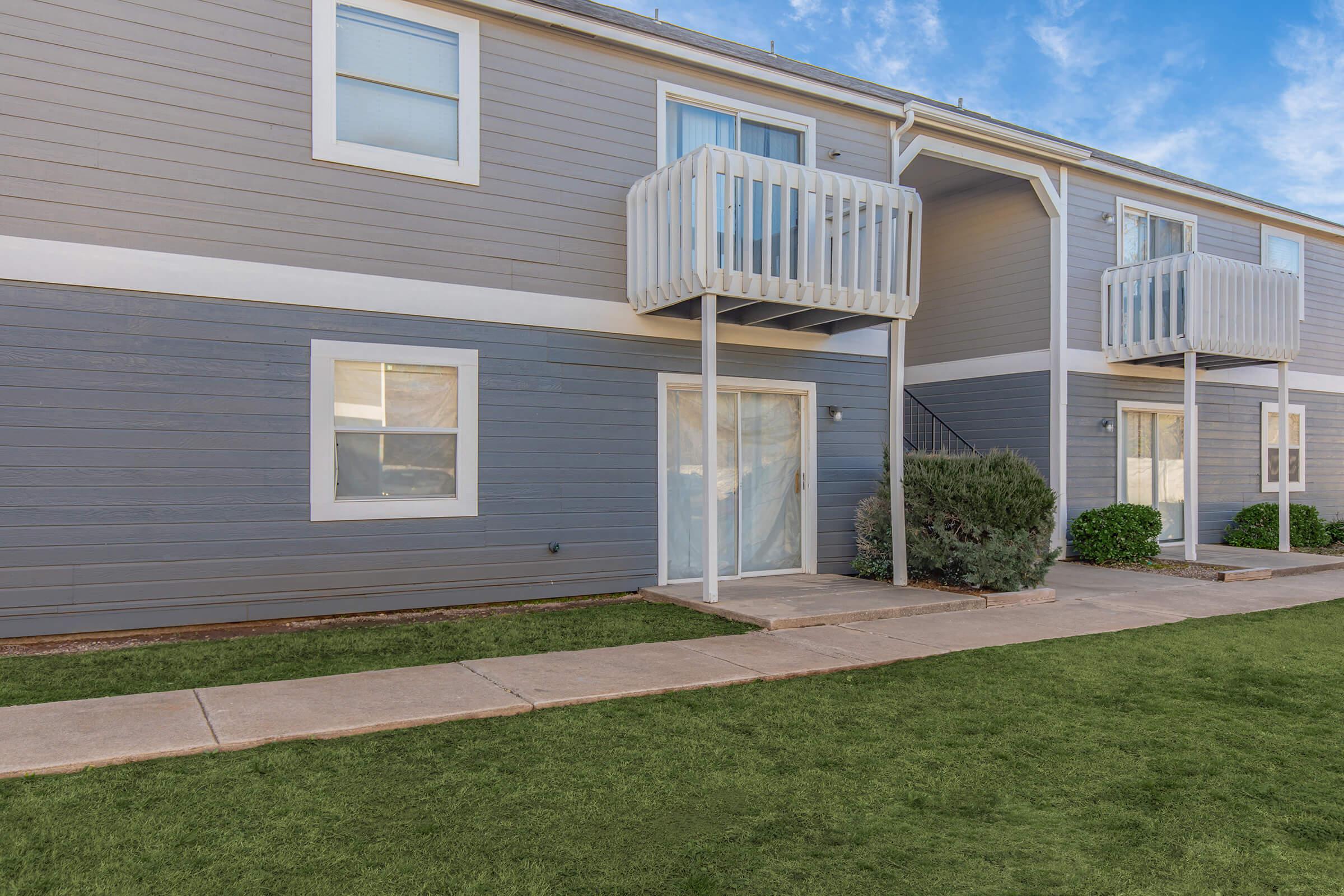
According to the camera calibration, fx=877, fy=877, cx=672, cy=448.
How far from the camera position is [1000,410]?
41.0ft

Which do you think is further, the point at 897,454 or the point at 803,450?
the point at 803,450

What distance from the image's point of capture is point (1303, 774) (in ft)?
12.8

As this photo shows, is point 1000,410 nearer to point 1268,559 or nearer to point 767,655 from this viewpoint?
point 1268,559

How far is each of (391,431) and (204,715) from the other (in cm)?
319

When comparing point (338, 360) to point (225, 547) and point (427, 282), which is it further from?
point (225, 547)

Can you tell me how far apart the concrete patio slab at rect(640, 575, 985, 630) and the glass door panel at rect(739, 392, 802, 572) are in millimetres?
415

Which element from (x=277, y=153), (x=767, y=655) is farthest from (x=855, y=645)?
(x=277, y=153)

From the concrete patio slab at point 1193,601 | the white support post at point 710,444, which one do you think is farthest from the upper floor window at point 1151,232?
the white support post at point 710,444

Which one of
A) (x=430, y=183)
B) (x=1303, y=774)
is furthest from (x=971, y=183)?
(x=1303, y=774)

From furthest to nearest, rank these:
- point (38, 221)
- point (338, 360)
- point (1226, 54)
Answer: point (1226, 54) < point (338, 360) < point (38, 221)

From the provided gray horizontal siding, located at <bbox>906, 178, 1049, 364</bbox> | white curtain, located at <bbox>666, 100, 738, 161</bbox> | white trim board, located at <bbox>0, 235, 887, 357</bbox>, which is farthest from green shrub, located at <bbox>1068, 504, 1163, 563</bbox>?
white curtain, located at <bbox>666, 100, 738, 161</bbox>

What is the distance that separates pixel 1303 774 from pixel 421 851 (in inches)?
148

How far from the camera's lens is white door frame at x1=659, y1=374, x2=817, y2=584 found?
28.2ft

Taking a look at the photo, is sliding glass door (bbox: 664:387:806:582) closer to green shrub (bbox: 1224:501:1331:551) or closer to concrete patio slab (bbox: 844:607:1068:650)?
concrete patio slab (bbox: 844:607:1068:650)
